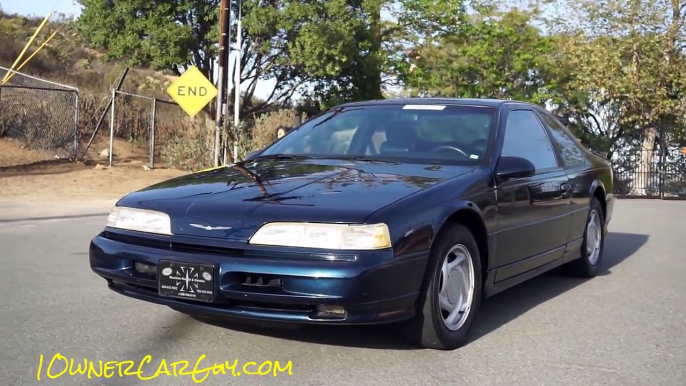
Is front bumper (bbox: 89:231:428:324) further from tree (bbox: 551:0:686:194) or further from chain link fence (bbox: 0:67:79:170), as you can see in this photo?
tree (bbox: 551:0:686:194)

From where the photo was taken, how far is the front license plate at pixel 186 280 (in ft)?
13.7

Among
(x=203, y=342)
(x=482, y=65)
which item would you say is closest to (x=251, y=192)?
(x=203, y=342)

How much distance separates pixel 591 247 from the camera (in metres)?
7.34

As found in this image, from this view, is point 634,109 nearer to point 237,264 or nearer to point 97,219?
point 97,219

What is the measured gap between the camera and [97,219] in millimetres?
12336

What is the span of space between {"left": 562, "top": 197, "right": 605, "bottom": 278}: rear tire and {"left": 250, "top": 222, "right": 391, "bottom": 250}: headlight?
135 inches

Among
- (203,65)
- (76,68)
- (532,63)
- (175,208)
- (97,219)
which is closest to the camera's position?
(175,208)

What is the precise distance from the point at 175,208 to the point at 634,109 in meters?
22.9

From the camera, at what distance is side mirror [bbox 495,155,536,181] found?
524cm

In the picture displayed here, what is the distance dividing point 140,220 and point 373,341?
149cm

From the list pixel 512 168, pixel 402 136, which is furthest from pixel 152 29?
pixel 512 168

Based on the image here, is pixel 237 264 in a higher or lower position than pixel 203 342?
higher

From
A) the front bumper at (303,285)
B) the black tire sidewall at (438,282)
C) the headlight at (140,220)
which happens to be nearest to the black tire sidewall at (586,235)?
the black tire sidewall at (438,282)

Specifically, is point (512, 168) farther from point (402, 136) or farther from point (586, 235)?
point (586, 235)
